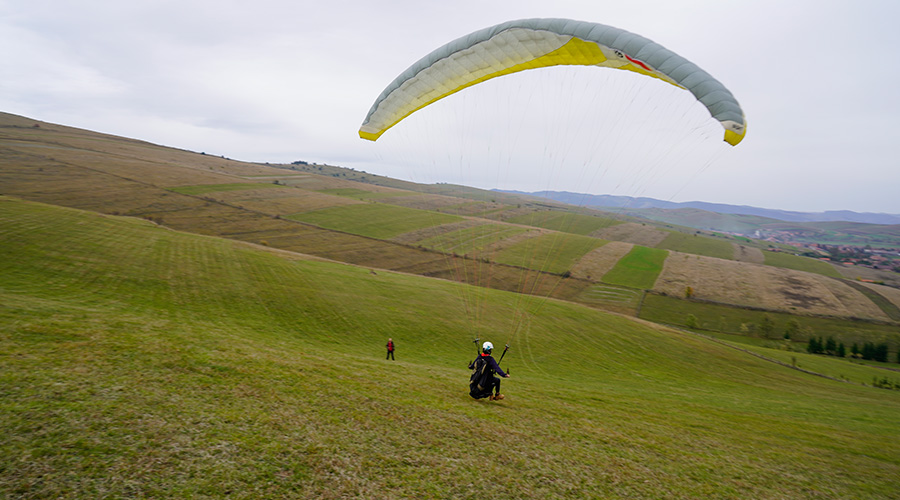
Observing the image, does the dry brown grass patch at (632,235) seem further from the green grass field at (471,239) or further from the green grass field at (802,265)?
the green grass field at (471,239)

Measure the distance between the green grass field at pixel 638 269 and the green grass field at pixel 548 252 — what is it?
6874mm

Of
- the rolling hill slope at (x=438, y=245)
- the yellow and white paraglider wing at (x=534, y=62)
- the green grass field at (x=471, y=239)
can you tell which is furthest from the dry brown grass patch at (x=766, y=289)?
the yellow and white paraglider wing at (x=534, y=62)

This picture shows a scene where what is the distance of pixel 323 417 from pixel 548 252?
226 ft

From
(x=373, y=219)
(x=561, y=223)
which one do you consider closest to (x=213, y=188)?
(x=373, y=219)

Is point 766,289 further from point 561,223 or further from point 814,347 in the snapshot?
point 561,223

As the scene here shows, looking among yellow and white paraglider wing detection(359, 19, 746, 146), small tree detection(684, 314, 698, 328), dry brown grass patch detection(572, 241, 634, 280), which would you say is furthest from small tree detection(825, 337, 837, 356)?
yellow and white paraglider wing detection(359, 19, 746, 146)

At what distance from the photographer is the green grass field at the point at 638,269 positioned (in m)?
61.7

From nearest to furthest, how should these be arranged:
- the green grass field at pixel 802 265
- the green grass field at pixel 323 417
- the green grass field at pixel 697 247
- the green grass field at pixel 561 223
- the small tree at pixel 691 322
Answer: the green grass field at pixel 323 417 → the small tree at pixel 691 322 → the green grass field at pixel 802 265 → the green grass field at pixel 697 247 → the green grass field at pixel 561 223

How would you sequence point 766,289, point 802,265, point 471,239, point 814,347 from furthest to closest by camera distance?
point 802,265 < point 471,239 < point 766,289 < point 814,347

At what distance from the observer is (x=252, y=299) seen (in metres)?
22.8

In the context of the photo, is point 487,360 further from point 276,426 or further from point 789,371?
point 789,371

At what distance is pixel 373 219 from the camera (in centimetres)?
8575

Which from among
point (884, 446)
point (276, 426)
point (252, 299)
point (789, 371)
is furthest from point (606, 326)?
point (276, 426)

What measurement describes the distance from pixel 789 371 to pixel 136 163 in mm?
130566
